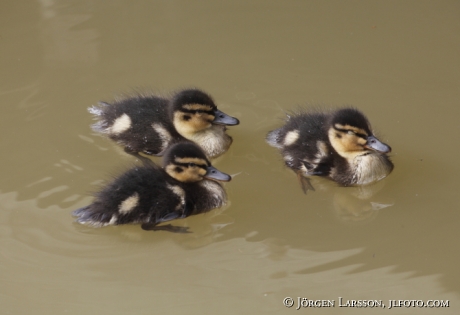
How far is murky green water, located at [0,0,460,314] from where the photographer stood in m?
2.70

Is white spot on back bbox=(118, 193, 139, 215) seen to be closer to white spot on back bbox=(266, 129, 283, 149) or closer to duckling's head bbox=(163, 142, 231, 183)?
duckling's head bbox=(163, 142, 231, 183)

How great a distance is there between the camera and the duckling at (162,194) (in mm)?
2965

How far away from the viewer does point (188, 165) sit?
3074 millimetres

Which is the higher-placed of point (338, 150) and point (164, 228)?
point (338, 150)

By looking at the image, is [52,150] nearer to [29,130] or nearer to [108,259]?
[29,130]

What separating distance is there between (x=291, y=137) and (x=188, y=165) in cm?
66

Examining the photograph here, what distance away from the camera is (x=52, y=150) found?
354 centimetres

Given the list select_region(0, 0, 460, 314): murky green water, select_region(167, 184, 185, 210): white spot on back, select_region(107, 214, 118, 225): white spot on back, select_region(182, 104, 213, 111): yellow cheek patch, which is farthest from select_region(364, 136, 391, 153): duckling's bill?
select_region(107, 214, 118, 225): white spot on back

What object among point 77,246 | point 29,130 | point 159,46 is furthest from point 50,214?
point 159,46

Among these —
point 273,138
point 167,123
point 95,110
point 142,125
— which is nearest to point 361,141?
point 273,138

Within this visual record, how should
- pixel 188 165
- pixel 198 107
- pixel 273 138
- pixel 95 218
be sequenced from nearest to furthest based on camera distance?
pixel 95 218 < pixel 188 165 < pixel 198 107 < pixel 273 138

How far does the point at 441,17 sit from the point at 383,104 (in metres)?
1.27

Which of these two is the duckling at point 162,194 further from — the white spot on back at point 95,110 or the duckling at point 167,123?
the white spot on back at point 95,110

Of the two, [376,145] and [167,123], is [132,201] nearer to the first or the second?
[167,123]
